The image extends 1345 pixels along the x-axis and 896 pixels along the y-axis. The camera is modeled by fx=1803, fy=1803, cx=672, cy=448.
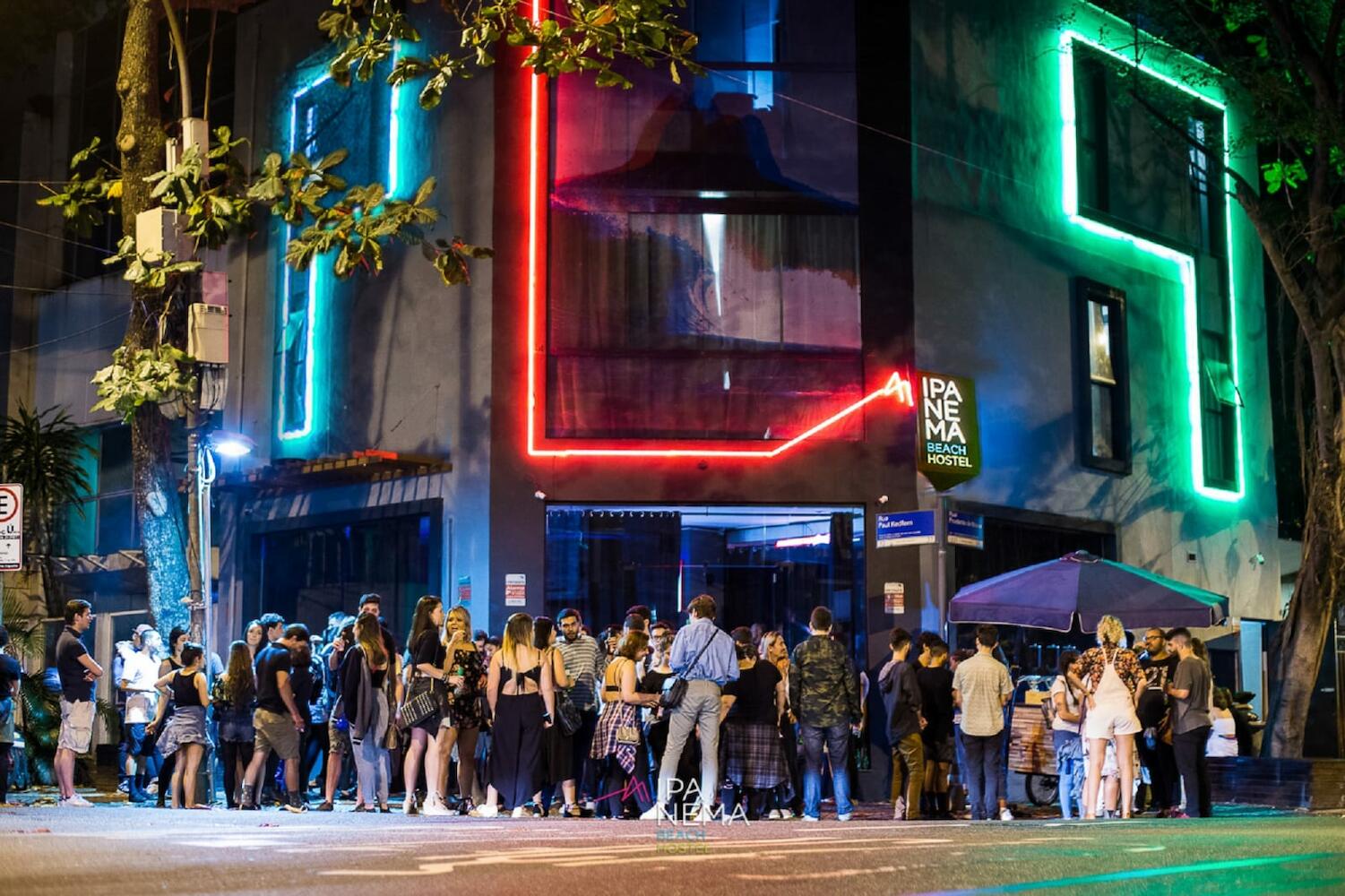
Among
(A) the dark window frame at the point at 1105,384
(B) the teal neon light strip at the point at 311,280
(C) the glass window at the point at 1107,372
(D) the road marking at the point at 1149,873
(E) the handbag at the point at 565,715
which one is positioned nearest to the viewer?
(D) the road marking at the point at 1149,873

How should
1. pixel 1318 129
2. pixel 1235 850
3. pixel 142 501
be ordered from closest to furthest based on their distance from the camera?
1. pixel 1235 850
2. pixel 142 501
3. pixel 1318 129

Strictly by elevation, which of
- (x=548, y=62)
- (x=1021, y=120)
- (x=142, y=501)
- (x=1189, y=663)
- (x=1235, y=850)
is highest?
(x=1021, y=120)

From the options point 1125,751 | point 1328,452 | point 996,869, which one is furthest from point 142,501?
point 1328,452

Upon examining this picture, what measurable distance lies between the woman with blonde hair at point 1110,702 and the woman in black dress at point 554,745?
470 cm

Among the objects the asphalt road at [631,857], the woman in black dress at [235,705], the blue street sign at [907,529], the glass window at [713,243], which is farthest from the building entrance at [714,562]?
the asphalt road at [631,857]

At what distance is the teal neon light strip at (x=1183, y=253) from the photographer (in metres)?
25.0

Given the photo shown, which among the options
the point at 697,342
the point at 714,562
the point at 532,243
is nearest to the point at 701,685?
the point at 714,562

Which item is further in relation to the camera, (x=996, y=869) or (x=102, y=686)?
(x=102, y=686)

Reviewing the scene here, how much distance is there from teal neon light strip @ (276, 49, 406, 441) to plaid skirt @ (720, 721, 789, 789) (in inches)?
356

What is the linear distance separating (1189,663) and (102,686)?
17.3 meters

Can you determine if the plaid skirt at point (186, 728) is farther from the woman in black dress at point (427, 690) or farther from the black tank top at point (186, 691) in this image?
the woman in black dress at point (427, 690)

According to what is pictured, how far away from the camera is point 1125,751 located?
16.3m

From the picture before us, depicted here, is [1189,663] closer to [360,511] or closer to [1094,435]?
[1094,435]

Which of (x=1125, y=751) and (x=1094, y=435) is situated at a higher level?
(x=1094, y=435)
